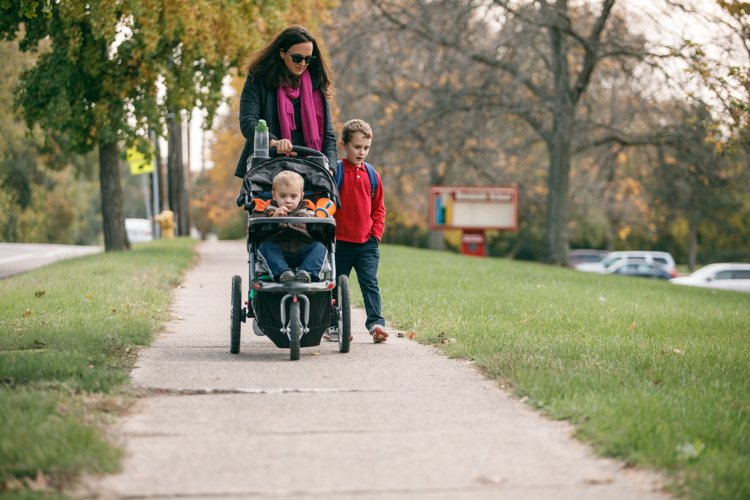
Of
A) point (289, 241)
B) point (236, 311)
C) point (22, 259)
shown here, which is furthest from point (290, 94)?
point (22, 259)

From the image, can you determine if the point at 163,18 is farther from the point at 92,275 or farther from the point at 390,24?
the point at 390,24

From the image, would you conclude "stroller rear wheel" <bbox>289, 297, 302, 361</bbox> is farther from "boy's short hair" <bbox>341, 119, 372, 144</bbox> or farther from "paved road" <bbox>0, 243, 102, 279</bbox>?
"paved road" <bbox>0, 243, 102, 279</bbox>

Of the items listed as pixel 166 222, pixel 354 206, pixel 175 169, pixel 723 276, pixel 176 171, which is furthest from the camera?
pixel 723 276

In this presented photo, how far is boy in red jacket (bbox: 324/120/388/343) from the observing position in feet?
20.2

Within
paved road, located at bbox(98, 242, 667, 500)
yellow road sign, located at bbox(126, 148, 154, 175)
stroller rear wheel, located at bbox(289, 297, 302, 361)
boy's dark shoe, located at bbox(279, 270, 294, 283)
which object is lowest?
paved road, located at bbox(98, 242, 667, 500)

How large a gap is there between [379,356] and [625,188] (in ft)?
77.9

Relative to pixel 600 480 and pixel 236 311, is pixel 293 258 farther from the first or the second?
pixel 600 480

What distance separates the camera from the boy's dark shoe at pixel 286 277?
5336mm

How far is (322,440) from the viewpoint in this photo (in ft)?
12.0

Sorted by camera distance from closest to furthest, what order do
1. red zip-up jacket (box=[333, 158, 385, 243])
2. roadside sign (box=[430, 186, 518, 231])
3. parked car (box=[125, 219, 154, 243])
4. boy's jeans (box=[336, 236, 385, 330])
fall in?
red zip-up jacket (box=[333, 158, 385, 243])
boy's jeans (box=[336, 236, 385, 330])
roadside sign (box=[430, 186, 518, 231])
parked car (box=[125, 219, 154, 243])

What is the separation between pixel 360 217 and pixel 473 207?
672 inches

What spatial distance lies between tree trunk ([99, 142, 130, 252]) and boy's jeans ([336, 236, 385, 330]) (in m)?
11.1

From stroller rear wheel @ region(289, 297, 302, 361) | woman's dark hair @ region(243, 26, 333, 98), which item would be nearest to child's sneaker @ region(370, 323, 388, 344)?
stroller rear wheel @ region(289, 297, 302, 361)

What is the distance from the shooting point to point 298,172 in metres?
5.68
